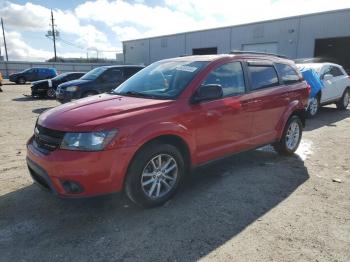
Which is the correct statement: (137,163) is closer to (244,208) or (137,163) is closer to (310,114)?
(244,208)

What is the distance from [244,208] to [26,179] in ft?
10.3

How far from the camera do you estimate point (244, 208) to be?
3838mm

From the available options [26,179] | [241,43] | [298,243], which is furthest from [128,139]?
[241,43]

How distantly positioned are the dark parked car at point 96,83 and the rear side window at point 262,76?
23.8ft

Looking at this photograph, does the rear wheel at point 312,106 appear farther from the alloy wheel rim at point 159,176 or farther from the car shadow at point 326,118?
the alloy wheel rim at point 159,176

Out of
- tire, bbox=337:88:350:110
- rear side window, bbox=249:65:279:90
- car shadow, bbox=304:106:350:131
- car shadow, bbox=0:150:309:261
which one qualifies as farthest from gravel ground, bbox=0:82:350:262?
tire, bbox=337:88:350:110

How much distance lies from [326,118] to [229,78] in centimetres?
669

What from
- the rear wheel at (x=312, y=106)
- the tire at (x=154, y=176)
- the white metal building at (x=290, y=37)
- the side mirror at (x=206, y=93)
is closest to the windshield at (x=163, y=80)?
the side mirror at (x=206, y=93)

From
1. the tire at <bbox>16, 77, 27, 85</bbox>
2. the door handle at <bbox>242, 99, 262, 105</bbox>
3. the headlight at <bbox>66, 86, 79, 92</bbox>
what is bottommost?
the tire at <bbox>16, 77, 27, 85</bbox>

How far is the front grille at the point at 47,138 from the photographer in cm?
334

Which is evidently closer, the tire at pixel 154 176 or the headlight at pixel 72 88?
the tire at pixel 154 176

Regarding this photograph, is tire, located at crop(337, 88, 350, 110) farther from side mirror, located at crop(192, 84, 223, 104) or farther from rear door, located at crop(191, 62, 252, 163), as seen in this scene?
side mirror, located at crop(192, 84, 223, 104)

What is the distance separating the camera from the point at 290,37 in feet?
86.0

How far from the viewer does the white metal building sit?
23750mm
